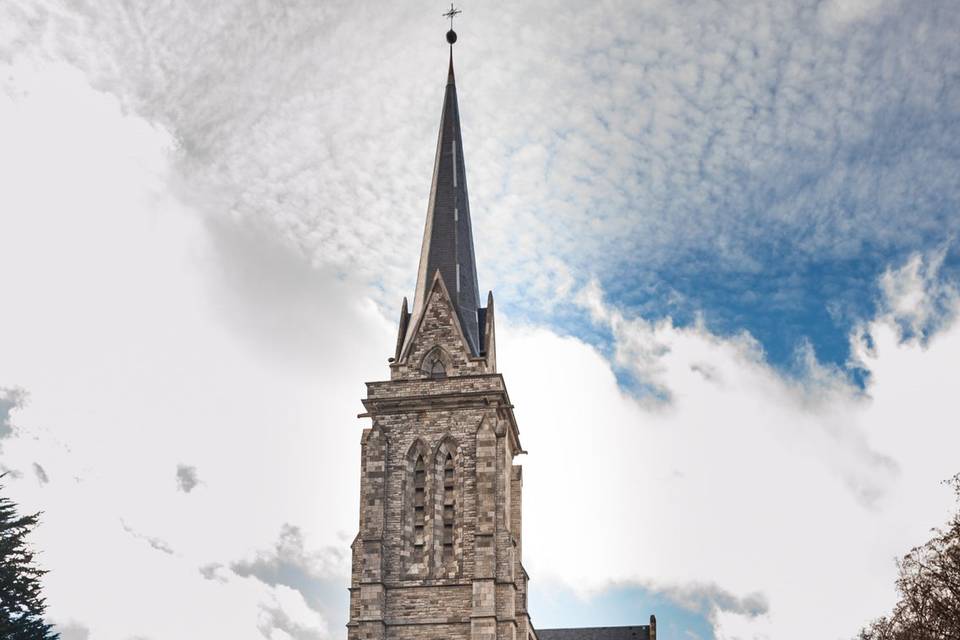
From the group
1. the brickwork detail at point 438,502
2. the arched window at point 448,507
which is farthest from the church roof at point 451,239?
the arched window at point 448,507

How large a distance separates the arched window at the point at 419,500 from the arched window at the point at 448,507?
75 cm

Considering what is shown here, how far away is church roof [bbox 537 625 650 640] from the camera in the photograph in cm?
5825

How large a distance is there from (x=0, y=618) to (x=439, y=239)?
71.0 feet

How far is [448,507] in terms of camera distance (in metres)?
40.5

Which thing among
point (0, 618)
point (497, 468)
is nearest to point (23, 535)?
point (0, 618)

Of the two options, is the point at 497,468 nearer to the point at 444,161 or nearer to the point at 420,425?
the point at 420,425

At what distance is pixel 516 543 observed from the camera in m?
41.9

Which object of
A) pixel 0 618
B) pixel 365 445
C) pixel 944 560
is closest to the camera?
pixel 944 560

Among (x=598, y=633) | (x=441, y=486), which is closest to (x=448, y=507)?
(x=441, y=486)

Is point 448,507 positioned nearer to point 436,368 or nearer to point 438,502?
point 438,502

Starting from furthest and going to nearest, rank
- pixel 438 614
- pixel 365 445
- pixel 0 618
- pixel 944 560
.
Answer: pixel 365 445
pixel 438 614
pixel 0 618
pixel 944 560

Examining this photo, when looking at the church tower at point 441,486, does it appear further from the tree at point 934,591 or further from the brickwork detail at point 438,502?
the tree at point 934,591

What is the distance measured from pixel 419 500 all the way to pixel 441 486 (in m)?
0.94

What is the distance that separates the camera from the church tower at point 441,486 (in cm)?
3853
